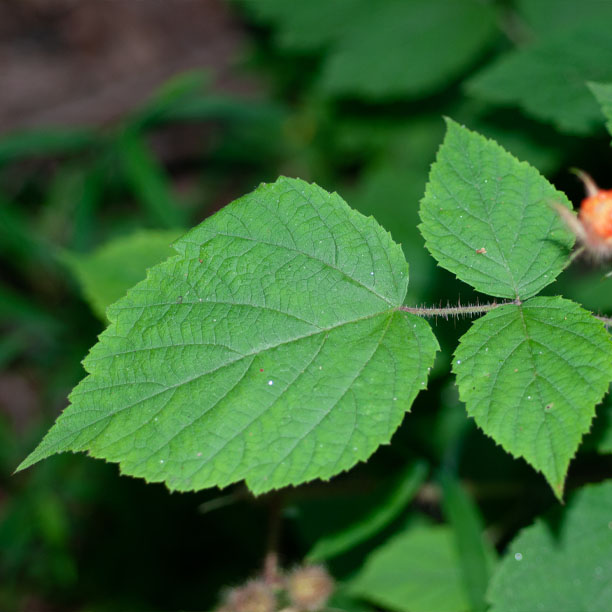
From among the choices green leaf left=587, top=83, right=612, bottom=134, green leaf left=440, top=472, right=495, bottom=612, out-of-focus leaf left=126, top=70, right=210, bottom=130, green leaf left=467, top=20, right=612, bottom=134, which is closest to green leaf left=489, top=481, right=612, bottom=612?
green leaf left=440, top=472, right=495, bottom=612

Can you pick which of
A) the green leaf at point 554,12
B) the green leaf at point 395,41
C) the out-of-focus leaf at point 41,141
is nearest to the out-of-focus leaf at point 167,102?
the out-of-focus leaf at point 41,141

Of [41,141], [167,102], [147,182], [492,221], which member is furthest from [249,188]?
[492,221]

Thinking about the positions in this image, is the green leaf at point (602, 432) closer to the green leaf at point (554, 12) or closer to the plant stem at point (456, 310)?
the plant stem at point (456, 310)

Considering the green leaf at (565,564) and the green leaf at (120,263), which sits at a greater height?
the green leaf at (120,263)

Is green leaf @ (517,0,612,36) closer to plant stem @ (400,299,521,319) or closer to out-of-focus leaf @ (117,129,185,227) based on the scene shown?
out-of-focus leaf @ (117,129,185,227)

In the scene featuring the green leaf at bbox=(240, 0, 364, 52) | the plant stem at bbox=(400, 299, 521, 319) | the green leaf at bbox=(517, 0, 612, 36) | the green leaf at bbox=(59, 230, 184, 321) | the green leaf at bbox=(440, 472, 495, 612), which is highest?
the green leaf at bbox=(240, 0, 364, 52)
